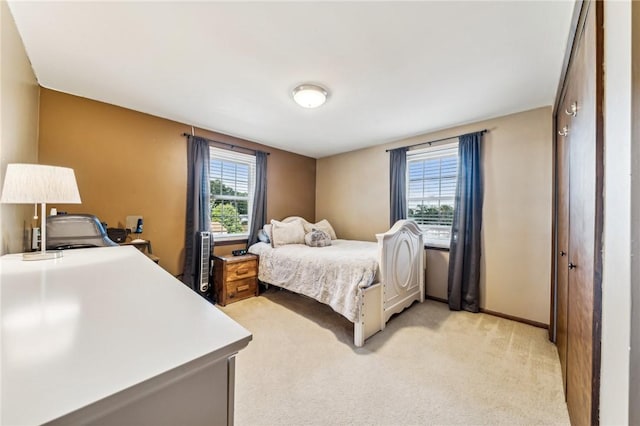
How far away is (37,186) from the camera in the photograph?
1.36m

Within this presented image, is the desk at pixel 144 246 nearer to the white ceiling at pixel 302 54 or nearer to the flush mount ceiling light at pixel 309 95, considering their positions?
the white ceiling at pixel 302 54

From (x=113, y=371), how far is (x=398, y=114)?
119 inches

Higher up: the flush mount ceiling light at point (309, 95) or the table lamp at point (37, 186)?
the flush mount ceiling light at point (309, 95)

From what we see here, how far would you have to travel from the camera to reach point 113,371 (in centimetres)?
43

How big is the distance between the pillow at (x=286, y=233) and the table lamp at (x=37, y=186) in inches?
87.3

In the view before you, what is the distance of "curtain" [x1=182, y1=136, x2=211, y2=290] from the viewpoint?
10.4ft

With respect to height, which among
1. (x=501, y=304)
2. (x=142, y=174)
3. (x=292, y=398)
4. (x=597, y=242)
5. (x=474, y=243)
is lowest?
(x=292, y=398)

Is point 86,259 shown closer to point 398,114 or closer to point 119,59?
point 119,59

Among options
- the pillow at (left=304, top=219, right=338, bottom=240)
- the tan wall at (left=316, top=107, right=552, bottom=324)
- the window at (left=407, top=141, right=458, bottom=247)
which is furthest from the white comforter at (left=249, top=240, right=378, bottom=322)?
the tan wall at (left=316, top=107, right=552, bottom=324)

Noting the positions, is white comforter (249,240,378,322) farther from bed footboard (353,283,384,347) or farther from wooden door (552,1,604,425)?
wooden door (552,1,604,425)

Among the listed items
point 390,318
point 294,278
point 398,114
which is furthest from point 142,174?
point 390,318

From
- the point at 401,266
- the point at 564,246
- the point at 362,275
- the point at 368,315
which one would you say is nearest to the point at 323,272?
the point at 362,275

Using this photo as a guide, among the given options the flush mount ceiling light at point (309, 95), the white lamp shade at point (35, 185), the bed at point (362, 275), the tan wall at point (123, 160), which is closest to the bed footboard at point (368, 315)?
the bed at point (362, 275)

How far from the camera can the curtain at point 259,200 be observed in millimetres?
3867
